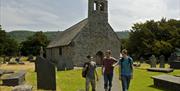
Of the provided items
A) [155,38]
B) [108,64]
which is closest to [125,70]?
[108,64]

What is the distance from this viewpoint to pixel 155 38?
70.3 m

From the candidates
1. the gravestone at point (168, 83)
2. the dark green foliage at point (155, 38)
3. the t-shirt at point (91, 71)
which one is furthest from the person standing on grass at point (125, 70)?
the dark green foliage at point (155, 38)

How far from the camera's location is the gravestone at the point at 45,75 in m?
16.4

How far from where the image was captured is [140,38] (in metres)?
72.9

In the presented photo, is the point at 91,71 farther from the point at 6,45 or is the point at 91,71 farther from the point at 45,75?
the point at 6,45

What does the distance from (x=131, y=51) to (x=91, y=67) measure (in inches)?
2366

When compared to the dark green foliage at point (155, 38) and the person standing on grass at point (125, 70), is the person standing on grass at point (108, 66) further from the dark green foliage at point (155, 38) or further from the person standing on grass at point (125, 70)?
the dark green foliage at point (155, 38)

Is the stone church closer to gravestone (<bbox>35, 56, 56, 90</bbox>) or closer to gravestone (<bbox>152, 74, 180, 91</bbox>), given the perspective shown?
gravestone (<bbox>152, 74, 180, 91</bbox>)

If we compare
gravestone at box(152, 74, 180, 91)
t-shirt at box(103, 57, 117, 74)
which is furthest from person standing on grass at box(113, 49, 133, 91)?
gravestone at box(152, 74, 180, 91)

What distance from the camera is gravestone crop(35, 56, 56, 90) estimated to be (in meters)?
16.4

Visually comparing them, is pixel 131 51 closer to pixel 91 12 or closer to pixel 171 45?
pixel 171 45

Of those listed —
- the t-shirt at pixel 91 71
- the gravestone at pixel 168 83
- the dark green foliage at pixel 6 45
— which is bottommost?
the gravestone at pixel 168 83

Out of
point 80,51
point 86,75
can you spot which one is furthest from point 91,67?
point 80,51

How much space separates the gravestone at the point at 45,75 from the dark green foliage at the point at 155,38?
1883 inches
